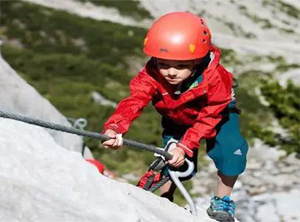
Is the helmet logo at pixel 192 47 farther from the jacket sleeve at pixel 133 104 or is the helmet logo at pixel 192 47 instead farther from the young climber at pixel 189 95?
the jacket sleeve at pixel 133 104

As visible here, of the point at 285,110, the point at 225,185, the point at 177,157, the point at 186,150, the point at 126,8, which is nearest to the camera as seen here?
the point at 177,157

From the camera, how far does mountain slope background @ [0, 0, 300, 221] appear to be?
23547 mm

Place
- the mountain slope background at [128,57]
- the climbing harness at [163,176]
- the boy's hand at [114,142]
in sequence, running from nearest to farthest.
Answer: the boy's hand at [114,142] → the climbing harness at [163,176] → the mountain slope background at [128,57]

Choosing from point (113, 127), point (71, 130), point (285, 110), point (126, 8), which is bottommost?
point (126, 8)

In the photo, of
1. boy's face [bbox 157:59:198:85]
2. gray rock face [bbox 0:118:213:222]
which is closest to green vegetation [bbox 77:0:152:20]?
boy's face [bbox 157:59:198:85]

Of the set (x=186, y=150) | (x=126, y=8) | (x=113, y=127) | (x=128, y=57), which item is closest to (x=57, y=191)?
(x=113, y=127)

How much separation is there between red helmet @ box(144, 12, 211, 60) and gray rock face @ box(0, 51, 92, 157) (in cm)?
525

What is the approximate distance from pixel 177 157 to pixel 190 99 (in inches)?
27.1

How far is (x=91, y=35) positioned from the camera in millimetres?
38500

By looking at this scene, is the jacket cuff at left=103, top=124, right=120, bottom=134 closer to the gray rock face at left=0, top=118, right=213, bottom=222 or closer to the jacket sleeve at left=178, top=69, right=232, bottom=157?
the gray rock face at left=0, top=118, right=213, bottom=222

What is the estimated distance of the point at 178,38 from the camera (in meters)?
6.98

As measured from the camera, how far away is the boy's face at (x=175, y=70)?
276 inches

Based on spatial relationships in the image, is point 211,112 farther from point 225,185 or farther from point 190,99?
point 225,185

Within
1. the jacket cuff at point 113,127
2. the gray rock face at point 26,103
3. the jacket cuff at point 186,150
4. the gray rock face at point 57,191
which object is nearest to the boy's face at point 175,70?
the jacket cuff at point 186,150
